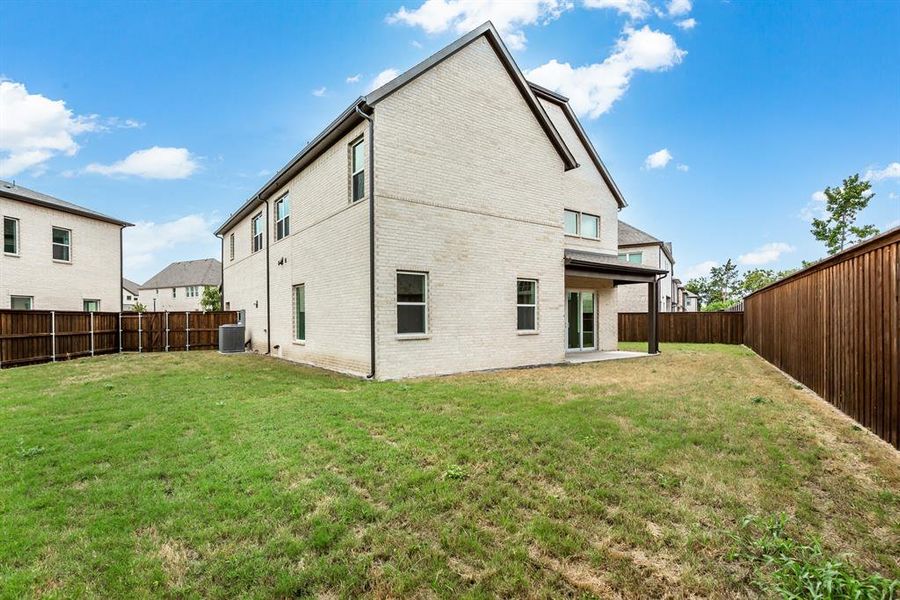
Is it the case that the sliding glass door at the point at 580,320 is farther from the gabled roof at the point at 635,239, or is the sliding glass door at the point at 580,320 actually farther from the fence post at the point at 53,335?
the fence post at the point at 53,335

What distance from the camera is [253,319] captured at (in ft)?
57.5

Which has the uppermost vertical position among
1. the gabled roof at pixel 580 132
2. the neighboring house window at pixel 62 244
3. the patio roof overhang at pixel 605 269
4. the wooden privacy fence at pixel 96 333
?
the gabled roof at pixel 580 132

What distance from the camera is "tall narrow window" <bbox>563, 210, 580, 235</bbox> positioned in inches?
646

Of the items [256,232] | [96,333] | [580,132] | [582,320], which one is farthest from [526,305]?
[96,333]

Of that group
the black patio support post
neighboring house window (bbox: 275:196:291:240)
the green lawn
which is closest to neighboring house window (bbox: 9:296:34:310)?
neighboring house window (bbox: 275:196:291:240)

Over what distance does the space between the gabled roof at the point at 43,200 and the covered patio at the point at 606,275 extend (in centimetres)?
2145

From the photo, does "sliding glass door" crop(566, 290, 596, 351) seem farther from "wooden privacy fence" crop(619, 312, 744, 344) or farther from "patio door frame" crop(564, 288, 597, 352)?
"wooden privacy fence" crop(619, 312, 744, 344)

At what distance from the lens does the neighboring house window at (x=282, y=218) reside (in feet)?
47.6

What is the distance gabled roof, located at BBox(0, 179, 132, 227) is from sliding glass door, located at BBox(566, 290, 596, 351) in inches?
864

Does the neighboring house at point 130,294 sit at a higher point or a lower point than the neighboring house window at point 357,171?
lower

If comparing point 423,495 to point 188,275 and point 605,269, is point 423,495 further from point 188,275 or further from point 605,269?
point 188,275

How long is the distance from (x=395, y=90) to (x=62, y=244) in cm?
1871

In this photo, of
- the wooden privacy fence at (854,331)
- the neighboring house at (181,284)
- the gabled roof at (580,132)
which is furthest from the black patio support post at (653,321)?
the neighboring house at (181,284)

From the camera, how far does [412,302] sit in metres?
10.1
